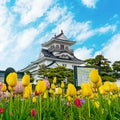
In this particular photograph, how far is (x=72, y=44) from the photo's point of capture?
2346 inches

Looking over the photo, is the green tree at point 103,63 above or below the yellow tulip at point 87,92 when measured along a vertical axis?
above

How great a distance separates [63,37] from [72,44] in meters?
2.34

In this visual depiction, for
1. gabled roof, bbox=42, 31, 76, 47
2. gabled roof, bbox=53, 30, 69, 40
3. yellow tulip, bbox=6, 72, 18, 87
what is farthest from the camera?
gabled roof, bbox=53, 30, 69, 40

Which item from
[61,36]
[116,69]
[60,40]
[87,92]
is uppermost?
[61,36]

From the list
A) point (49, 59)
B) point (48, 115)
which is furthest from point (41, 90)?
point (49, 59)

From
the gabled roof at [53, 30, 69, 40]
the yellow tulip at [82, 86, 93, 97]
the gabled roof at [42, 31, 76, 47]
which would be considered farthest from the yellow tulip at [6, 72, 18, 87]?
the gabled roof at [53, 30, 69, 40]

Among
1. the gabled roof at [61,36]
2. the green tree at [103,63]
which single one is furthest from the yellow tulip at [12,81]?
the gabled roof at [61,36]

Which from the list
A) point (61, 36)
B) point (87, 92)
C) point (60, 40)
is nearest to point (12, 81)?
point (87, 92)

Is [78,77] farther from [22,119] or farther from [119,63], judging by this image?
[119,63]

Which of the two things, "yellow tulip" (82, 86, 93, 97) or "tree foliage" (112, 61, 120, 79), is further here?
"tree foliage" (112, 61, 120, 79)

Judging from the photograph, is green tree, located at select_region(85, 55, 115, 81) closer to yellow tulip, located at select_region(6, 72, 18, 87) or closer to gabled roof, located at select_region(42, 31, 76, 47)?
gabled roof, located at select_region(42, 31, 76, 47)

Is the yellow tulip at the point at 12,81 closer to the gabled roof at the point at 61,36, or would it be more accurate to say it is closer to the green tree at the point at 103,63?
the green tree at the point at 103,63

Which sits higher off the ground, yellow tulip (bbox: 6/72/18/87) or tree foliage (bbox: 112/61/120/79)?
tree foliage (bbox: 112/61/120/79)

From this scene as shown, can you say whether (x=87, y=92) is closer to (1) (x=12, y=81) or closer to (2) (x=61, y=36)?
(1) (x=12, y=81)
